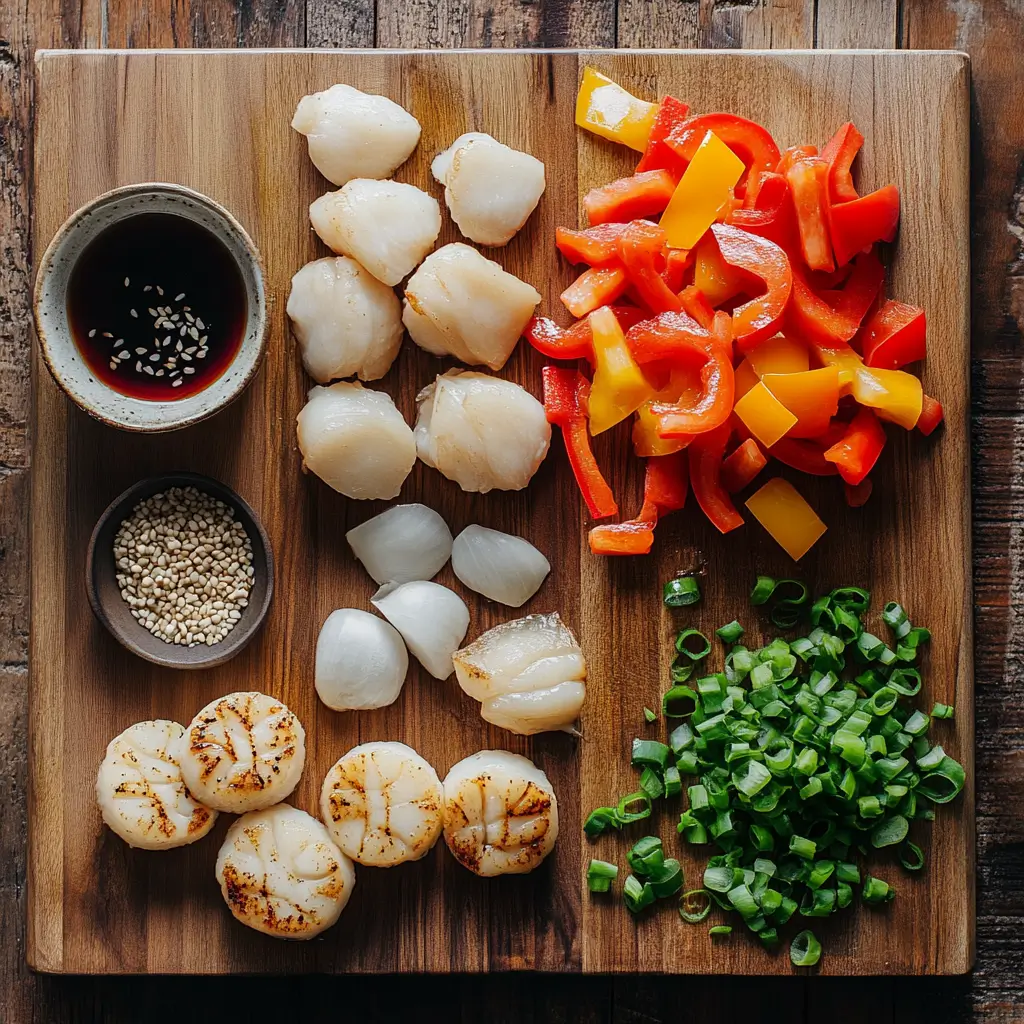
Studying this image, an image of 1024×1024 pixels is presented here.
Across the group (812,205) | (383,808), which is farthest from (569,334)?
(383,808)

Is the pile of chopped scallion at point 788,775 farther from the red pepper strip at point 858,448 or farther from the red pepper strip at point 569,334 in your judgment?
the red pepper strip at point 569,334

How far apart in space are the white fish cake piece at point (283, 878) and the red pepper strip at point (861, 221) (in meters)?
1.72

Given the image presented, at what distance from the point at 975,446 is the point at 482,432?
1.17 metres

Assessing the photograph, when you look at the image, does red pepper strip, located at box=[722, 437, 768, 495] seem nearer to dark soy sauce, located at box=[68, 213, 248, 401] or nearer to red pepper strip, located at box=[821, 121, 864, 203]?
red pepper strip, located at box=[821, 121, 864, 203]

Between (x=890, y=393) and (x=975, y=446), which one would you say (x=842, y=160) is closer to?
(x=890, y=393)

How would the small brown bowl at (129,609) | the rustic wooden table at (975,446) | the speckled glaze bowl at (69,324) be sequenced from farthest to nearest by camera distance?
1. the rustic wooden table at (975,446)
2. the small brown bowl at (129,609)
3. the speckled glaze bowl at (69,324)

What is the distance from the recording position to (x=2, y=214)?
240cm

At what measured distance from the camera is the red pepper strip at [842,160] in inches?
86.2

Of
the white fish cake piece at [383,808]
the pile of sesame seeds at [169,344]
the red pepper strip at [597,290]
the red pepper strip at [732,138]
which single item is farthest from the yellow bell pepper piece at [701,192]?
the white fish cake piece at [383,808]

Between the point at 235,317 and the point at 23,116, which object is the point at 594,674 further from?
the point at 23,116

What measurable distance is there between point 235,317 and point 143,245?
0.25 meters

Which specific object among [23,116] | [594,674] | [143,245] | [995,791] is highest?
[23,116]

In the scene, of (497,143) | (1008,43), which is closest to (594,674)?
(497,143)

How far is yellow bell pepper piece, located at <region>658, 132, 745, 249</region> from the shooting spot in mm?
2164
